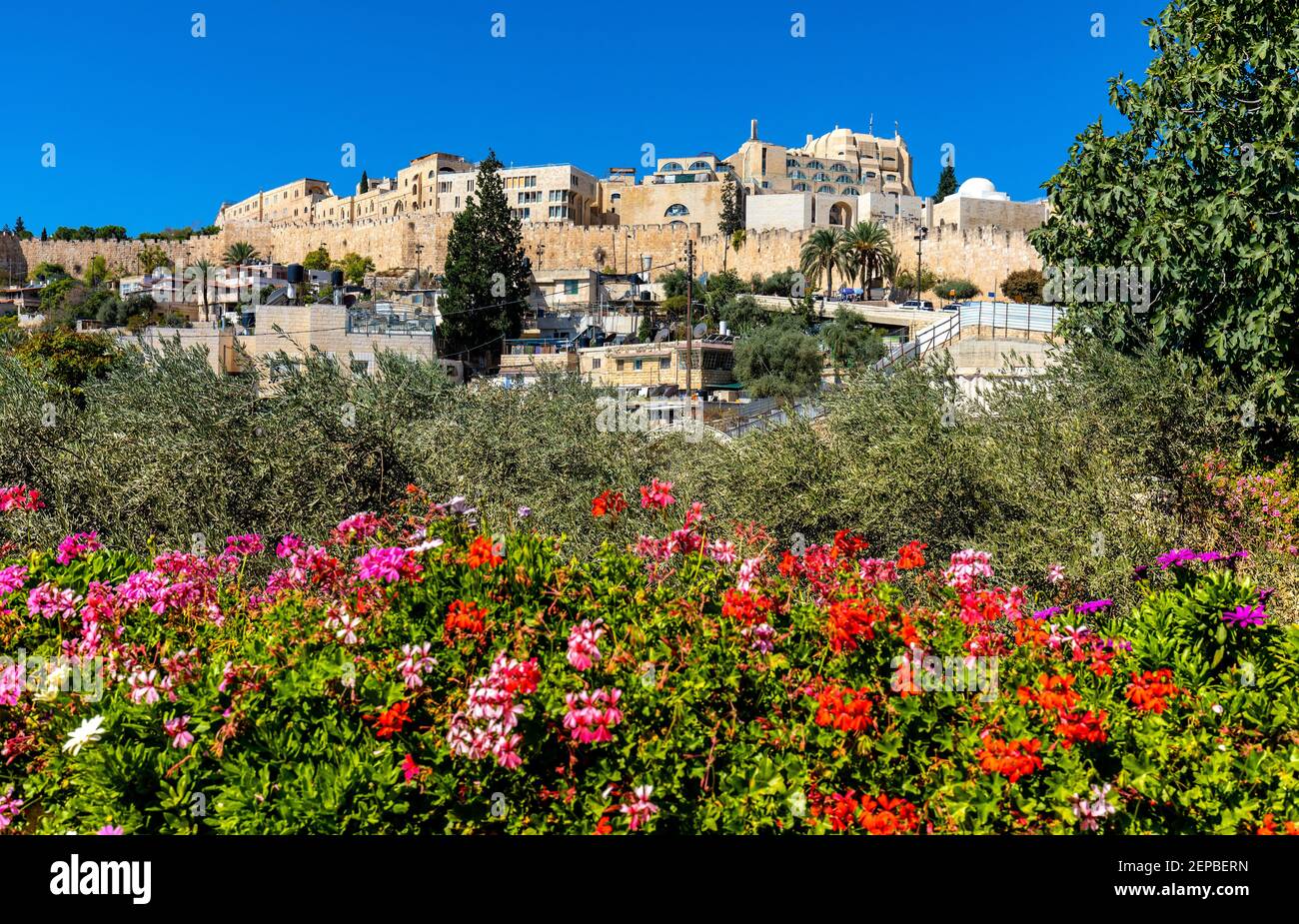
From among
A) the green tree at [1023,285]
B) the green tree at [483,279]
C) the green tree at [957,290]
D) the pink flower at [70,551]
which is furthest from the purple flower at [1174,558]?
the green tree at [957,290]

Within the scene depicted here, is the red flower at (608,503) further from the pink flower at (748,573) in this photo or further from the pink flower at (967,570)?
the pink flower at (967,570)

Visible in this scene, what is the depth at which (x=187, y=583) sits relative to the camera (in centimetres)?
484

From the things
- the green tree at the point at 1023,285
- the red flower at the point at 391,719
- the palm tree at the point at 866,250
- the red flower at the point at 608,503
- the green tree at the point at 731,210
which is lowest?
the red flower at the point at 391,719

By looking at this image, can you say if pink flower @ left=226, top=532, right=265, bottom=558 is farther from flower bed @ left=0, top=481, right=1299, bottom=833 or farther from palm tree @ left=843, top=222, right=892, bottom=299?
palm tree @ left=843, top=222, right=892, bottom=299

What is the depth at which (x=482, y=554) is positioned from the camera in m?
4.22

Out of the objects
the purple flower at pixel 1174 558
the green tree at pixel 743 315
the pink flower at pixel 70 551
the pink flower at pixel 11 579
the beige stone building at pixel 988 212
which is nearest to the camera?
the pink flower at pixel 11 579

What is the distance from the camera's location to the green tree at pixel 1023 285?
55969 mm

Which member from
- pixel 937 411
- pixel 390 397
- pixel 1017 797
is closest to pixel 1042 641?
pixel 1017 797

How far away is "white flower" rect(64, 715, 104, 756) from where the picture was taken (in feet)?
11.0

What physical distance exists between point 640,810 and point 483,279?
42832 mm

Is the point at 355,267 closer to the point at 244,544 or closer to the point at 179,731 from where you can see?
the point at 244,544

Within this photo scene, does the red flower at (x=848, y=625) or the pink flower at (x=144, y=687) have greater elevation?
the red flower at (x=848, y=625)

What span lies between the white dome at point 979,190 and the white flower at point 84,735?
7428 cm
